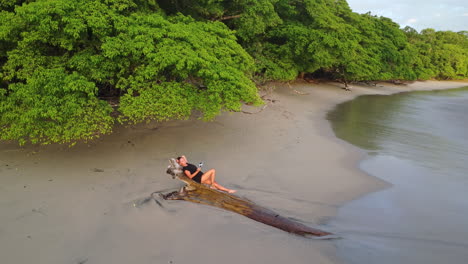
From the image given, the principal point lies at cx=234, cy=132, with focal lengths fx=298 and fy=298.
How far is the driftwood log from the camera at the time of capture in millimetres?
5754

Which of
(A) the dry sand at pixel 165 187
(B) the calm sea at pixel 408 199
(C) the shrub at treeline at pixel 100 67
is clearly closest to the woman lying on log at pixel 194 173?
(A) the dry sand at pixel 165 187

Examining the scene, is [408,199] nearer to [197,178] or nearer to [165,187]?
[197,178]

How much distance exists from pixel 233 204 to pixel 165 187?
2171 mm

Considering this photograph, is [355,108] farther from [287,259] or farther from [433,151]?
[287,259]

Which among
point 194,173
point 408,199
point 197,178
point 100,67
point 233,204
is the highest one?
point 100,67

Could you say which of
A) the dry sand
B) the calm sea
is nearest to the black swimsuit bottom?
the dry sand

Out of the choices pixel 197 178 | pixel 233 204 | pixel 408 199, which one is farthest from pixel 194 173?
pixel 408 199

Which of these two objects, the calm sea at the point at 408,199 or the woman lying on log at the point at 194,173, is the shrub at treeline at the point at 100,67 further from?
the calm sea at the point at 408,199

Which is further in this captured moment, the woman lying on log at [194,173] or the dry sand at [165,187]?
the woman lying on log at [194,173]

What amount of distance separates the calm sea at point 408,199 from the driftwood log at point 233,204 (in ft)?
2.74

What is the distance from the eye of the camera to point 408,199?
25.7 ft

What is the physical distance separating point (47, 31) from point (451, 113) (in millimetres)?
24361

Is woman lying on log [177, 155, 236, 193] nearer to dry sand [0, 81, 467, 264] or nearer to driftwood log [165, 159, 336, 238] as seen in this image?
driftwood log [165, 159, 336, 238]

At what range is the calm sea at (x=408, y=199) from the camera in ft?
18.9
